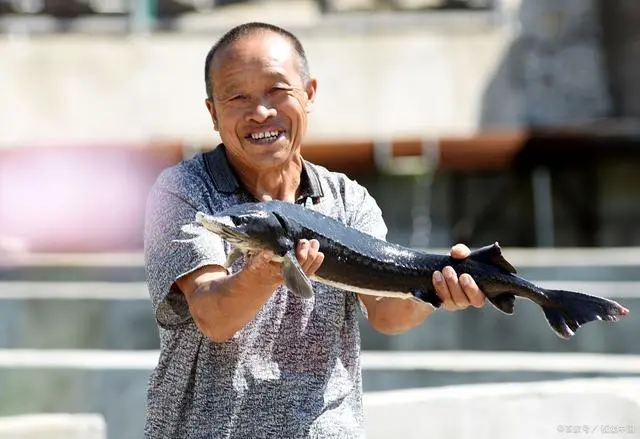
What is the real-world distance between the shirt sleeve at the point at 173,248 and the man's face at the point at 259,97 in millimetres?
183

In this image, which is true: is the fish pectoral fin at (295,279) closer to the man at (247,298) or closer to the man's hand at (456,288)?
the man at (247,298)

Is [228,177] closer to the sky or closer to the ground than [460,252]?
closer to the sky

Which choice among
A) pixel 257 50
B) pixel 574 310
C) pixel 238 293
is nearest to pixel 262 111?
pixel 257 50

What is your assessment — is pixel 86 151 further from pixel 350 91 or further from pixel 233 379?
pixel 233 379

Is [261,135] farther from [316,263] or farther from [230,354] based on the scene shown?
[230,354]

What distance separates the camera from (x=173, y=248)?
2.30 metres

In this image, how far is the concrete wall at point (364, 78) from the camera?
59.1ft

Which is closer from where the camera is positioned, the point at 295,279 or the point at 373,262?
the point at 295,279

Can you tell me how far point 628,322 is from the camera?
734 centimetres

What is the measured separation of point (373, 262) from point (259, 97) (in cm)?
50

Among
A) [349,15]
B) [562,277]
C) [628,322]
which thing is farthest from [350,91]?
[628,322]

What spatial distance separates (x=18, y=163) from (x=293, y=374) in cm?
1464

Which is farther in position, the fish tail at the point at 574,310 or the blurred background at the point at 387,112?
the blurred background at the point at 387,112

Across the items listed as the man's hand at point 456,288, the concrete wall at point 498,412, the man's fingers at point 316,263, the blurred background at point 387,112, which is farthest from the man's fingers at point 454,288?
the blurred background at point 387,112
